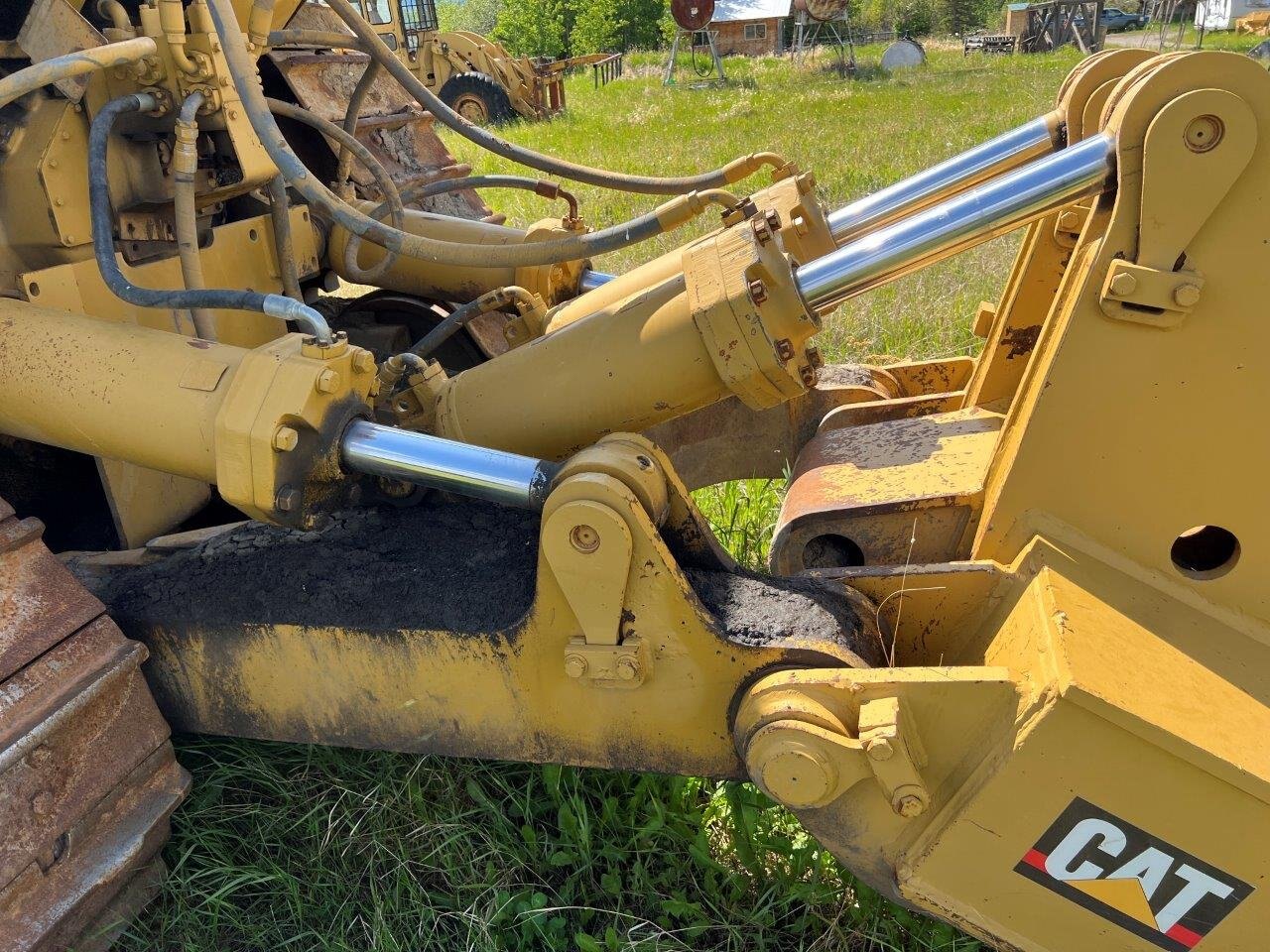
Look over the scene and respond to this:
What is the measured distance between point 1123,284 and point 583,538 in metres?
0.95

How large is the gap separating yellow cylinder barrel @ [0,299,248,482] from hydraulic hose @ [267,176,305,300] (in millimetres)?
698

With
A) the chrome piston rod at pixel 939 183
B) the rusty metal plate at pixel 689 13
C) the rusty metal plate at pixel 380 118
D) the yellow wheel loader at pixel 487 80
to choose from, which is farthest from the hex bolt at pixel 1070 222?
the rusty metal plate at pixel 689 13

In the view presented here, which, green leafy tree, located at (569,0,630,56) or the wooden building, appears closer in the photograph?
the wooden building

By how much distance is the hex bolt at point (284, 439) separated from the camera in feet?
5.73

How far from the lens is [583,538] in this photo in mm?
1711

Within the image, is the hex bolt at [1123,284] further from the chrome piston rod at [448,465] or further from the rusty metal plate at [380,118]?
the rusty metal plate at [380,118]

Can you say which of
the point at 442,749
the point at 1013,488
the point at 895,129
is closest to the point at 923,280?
the point at 1013,488

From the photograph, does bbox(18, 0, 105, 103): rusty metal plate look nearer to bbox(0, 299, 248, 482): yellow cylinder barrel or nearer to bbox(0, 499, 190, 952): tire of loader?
bbox(0, 299, 248, 482): yellow cylinder barrel

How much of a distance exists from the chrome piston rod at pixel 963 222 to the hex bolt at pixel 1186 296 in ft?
0.70

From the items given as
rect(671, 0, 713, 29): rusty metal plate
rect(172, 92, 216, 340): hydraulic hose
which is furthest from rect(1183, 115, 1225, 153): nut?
rect(671, 0, 713, 29): rusty metal plate

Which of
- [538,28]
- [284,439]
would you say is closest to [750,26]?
[538,28]

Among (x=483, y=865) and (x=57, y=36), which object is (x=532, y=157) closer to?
(x=57, y=36)

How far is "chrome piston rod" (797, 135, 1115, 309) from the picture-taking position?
1.63 metres

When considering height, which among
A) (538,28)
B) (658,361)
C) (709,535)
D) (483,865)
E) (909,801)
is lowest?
(483,865)
